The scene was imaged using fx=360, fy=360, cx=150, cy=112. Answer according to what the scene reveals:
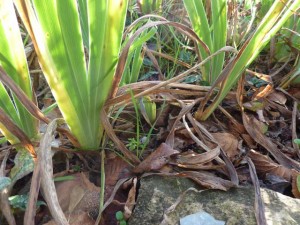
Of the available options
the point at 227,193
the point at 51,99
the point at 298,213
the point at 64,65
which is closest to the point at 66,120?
the point at 64,65

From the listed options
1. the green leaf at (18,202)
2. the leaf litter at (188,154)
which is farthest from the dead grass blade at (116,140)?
the green leaf at (18,202)

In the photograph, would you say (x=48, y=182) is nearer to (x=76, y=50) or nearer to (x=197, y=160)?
(x=76, y=50)

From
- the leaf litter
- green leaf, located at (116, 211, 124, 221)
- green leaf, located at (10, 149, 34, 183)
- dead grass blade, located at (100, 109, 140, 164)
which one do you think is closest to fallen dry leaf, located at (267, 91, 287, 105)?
the leaf litter

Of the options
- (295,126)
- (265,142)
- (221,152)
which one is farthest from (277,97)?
(221,152)

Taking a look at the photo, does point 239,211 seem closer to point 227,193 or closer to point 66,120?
point 227,193

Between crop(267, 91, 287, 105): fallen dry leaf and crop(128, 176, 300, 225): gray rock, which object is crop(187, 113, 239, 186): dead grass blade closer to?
crop(128, 176, 300, 225): gray rock
